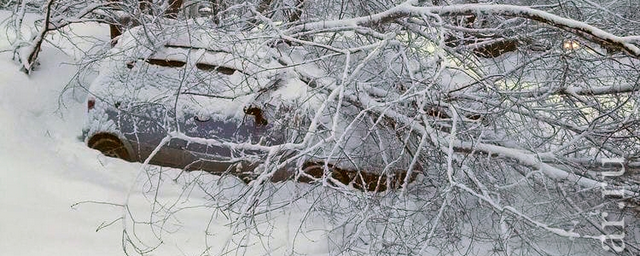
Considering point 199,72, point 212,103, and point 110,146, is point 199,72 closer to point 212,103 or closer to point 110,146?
point 212,103

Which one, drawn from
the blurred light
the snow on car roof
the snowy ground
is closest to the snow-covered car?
the snow on car roof

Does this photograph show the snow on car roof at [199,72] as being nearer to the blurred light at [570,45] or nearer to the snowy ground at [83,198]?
the snowy ground at [83,198]

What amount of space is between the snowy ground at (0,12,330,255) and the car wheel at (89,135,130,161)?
14 cm

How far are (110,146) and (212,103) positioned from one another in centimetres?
130

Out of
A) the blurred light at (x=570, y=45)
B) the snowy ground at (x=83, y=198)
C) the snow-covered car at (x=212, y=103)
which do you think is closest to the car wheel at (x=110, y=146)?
the snow-covered car at (x=212, y=103)

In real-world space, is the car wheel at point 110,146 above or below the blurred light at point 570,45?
below

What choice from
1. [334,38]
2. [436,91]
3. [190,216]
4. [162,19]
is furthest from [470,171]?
[162,19]

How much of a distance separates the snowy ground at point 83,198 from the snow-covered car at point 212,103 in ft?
0.81

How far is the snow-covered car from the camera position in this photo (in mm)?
5773

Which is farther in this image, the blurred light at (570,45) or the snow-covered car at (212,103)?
the blurred light at (570,45)

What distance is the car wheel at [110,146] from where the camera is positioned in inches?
276

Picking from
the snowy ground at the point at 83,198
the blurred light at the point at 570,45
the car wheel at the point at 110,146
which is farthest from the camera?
the car wheel at the point at 110,146

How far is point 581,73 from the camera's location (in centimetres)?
606

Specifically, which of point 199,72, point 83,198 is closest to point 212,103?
point 199,72
